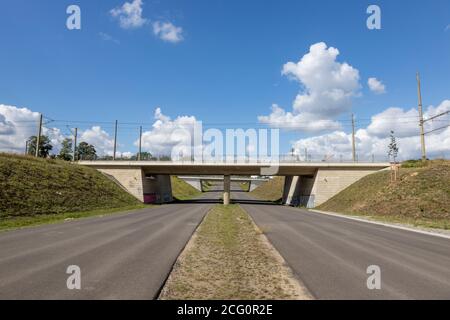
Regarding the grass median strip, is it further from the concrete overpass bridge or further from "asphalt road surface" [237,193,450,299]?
the concrete overpass bridge

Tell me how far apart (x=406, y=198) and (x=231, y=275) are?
94.4ft

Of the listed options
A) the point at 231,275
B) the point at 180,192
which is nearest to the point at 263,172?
the point at 231,275

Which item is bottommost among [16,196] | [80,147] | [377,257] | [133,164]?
[377,257]

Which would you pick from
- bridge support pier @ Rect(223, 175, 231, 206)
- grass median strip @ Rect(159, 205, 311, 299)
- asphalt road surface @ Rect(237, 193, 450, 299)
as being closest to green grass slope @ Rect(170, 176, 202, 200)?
bridge support pier @ Rect(223, 175, 231, 206)

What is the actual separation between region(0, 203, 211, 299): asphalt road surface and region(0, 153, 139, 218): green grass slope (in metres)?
10.7

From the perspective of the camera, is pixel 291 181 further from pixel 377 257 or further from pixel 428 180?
pixel 377 257

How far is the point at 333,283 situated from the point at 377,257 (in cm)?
423

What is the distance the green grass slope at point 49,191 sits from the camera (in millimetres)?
23875

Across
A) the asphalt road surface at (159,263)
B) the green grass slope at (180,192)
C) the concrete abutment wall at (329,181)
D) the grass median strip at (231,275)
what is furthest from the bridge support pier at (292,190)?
the grass median strip at (231,275)

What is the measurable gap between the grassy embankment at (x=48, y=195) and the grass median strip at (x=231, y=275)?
1425cm

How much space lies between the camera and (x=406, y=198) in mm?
30297
